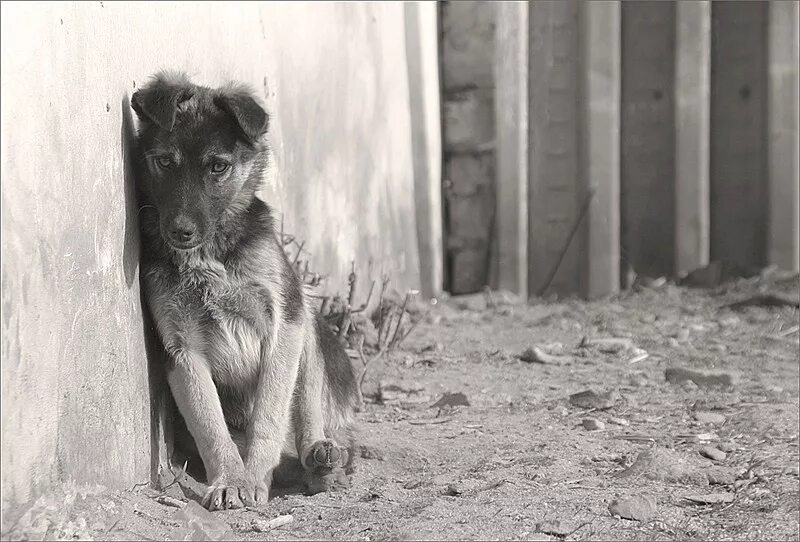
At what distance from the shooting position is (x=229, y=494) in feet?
14.1

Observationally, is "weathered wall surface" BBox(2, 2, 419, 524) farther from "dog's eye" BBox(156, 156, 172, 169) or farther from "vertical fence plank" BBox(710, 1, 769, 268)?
"vertical fence plank" BBox(710, 1, 769, 268)

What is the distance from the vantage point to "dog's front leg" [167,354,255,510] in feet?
14.5

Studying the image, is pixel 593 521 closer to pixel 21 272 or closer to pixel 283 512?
pixel 283 512

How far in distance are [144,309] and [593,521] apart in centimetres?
187

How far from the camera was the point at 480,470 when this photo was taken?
15.6 ft

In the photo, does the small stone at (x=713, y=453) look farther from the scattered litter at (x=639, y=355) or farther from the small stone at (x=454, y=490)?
the scattered litter at (x=639, y=355)

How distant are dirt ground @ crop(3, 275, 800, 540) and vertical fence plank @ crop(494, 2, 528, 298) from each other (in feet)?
2.82

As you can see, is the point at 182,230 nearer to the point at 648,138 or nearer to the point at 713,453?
the point at 713,453

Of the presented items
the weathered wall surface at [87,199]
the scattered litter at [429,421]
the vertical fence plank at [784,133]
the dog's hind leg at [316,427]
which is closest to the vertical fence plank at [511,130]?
the vertical fence plank at [784,133]

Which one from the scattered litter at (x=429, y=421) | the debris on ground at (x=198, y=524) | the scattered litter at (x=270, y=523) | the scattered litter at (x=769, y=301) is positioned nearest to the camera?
the debris on ground at (x=198, y=524)

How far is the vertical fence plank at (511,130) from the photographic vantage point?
28.4ft

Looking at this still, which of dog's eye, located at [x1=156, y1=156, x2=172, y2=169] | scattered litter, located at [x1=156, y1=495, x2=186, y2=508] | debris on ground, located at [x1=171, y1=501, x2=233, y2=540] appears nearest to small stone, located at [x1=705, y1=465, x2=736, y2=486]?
debris on ground, located at [x1=171, y1=501, x2=233, y2=540]

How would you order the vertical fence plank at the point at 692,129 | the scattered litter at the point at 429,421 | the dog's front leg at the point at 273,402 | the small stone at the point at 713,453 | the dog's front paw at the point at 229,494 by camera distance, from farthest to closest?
1. the vertical fence plank at the point at 692,129
2. the scattered litter at the point at 429,421
3. the small stone at the point at 713,453
4. the dog's front leg at the point at 273,402
5. the dog's front paw at the point at 229,494

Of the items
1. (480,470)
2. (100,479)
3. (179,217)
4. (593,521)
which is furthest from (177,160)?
(593,521)
